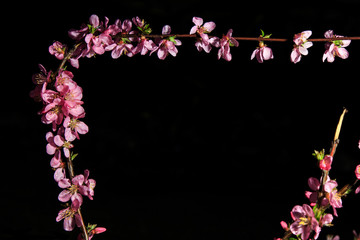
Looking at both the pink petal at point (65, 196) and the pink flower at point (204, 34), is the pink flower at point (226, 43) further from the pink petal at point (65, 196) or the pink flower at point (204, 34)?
the pink petal at point (65, 196)

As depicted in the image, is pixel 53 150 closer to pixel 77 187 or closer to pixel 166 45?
pixel 77 187

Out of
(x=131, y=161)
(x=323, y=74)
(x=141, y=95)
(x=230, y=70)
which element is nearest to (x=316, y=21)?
(x=323, y=74)

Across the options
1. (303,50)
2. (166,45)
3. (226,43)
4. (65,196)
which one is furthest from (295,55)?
(65,196)

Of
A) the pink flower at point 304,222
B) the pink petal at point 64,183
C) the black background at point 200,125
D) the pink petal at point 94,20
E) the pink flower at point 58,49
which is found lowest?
the pink flower at point 304,222

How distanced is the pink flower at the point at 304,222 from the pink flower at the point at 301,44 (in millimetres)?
274

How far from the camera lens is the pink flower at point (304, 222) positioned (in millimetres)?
594

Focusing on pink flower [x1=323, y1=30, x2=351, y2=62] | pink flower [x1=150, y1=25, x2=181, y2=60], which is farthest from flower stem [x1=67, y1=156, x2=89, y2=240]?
pink flower [x1=323, y1=30, x2=351, y2=62]

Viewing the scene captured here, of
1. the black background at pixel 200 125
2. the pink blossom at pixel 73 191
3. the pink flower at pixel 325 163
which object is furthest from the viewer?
the black background at pixel 200 125

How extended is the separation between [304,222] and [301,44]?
309 mm

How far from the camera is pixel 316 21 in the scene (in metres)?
2.21

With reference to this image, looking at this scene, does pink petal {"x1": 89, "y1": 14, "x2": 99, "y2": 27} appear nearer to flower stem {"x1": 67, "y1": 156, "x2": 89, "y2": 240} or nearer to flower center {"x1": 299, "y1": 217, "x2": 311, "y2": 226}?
flower stem {"x1": 67, "y1": 156, "x2": 89, "y2": 240}

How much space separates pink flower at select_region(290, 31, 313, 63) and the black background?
974 millimetres

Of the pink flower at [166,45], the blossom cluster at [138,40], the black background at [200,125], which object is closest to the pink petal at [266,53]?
the blossom cluster at [138,40]

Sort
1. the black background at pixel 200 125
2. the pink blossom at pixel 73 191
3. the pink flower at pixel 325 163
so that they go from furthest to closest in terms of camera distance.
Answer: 1. the black background at pixel 200 125
2. the pink blossom at pixel 73 191
3. the pink flower at pixel 325 163
